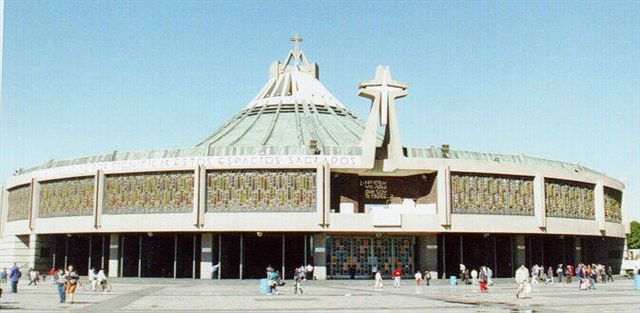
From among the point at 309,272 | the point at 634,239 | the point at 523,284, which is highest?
the point at 634,239

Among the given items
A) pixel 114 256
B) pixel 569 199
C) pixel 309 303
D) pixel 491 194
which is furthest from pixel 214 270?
pixel 569 199

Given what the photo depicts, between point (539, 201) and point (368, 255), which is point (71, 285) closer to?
point (368, 255)

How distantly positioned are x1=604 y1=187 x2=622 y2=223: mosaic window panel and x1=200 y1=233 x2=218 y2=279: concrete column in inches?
1384

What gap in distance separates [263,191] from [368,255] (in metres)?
10.4

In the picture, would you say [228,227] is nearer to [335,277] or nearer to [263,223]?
[263,223]

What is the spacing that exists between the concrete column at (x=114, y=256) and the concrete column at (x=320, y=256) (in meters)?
16.7

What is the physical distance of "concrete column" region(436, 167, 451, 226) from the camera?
184ft

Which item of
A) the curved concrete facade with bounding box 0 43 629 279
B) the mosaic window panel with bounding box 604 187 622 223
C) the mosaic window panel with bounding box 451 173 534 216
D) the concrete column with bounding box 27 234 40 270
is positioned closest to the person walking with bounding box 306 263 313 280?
the curved concrete facade with bounding box 0 43 629 279

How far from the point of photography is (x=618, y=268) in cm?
7319

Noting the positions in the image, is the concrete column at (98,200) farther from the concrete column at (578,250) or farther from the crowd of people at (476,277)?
the concrete column at (578,250)

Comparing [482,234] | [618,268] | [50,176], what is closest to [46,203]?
[50,176]

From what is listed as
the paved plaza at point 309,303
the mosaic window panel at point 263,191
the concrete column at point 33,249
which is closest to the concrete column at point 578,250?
the mosaic window panel at point 263,191

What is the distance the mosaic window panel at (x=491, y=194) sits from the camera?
57719 mm

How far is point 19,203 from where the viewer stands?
67.8 metres
